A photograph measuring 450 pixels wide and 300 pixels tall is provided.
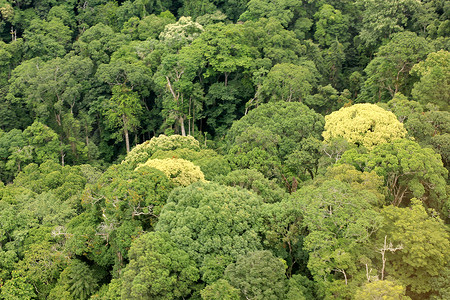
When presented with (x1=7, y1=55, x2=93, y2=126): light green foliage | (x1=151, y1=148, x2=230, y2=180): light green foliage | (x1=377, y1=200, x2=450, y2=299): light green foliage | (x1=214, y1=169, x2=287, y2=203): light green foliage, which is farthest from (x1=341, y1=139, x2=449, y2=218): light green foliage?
(x1=7, y1=55, x2=93, y2=126): light green foliage

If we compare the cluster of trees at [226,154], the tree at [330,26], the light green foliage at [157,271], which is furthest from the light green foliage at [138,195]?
the tree at [330,26]

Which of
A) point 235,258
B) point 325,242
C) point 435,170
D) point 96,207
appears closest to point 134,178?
point 96,207

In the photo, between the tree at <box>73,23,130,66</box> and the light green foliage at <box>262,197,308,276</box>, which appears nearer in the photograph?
the light green foliage at <box>262,197,308,276</box>

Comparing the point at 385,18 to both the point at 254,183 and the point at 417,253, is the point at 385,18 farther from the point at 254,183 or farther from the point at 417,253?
the point at 417,253

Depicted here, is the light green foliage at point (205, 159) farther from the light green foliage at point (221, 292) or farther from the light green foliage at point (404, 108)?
the light green foliage at point (404, 108)

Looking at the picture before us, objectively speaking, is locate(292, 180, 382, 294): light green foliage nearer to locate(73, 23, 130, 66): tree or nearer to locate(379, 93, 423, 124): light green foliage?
locate(379, 93, 423, 124): light green foliage

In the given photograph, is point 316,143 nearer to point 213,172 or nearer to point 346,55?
point 213,172
